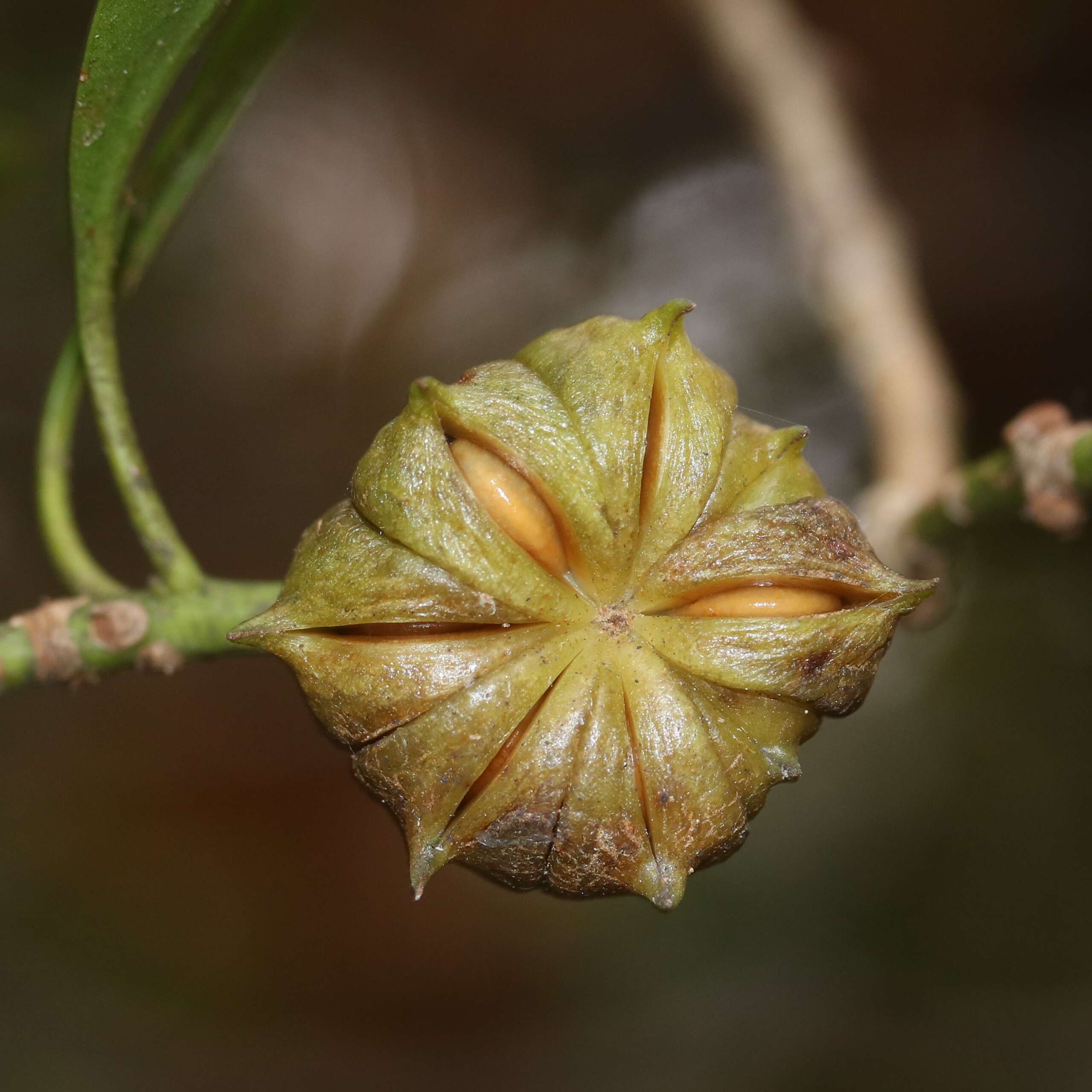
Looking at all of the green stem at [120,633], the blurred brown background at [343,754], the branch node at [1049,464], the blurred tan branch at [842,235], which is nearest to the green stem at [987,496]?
the branch node at [1049,464]

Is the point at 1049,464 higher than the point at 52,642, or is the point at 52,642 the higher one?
the point at 1049,464

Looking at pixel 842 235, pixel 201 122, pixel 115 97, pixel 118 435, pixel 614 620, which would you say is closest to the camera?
pixel 614 620

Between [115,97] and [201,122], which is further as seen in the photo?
[201,122]

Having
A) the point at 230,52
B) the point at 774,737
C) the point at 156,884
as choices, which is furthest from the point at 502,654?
the point at 156,884

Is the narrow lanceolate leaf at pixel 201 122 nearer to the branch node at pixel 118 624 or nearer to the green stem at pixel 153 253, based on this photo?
the green stem at pixel 153 253

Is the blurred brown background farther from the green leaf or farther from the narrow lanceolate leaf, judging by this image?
the green leaf

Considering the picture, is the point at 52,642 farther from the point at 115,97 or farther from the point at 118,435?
the point at 115,97

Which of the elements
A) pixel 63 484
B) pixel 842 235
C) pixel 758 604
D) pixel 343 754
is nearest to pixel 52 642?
pixel 63 484
